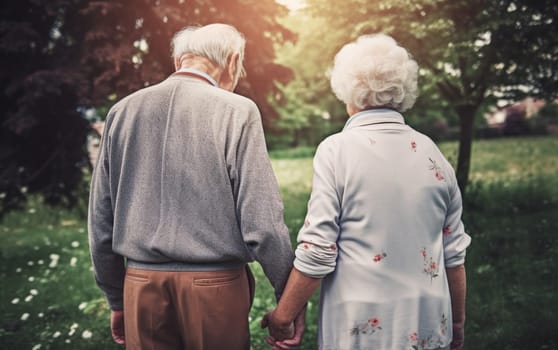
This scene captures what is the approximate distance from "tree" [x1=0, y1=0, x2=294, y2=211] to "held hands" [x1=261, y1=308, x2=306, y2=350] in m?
4.57

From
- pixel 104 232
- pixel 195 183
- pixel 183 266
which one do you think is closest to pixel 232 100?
pixel 195 183

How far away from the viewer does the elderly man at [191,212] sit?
2.05 meters

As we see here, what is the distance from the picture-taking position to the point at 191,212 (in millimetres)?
2045

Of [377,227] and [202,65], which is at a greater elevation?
[202,65]

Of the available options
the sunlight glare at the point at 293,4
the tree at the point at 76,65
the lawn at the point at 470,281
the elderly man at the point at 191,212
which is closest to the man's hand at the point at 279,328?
the elderly man at the point at 191,212

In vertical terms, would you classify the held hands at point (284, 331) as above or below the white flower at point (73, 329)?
above

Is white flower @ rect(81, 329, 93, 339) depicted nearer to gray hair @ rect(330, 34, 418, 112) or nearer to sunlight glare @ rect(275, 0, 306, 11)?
gray hair @ rect(330, 34, 418, 112)

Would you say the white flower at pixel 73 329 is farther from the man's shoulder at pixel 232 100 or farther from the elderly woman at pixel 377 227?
the man's shoulder at pixel 232 100

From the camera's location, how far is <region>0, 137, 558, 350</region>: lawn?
416cm

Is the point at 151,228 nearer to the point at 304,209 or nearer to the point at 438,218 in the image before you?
the point at 438,218

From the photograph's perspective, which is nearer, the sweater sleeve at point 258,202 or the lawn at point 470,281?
the sweater sleeve at point 258,202

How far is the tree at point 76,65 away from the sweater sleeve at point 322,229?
459 cm

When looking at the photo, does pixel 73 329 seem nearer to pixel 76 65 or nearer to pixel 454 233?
pixel 454 233

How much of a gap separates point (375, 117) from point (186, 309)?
1165 millimetres
